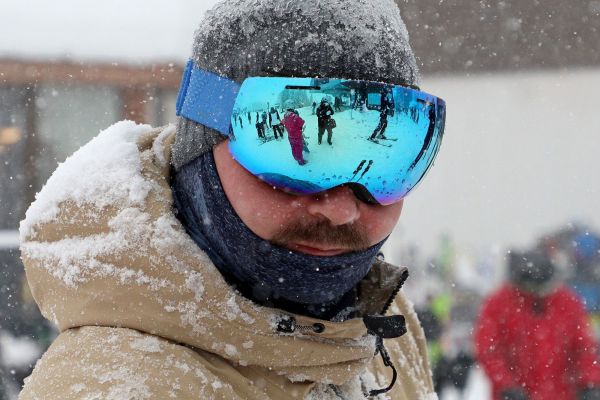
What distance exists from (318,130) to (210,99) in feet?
0.88

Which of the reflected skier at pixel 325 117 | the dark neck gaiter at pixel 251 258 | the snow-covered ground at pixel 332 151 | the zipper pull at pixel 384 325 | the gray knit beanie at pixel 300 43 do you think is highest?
the gray knit beanie at pixel 300 43

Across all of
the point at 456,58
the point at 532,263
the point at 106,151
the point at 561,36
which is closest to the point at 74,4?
the point at 456,58

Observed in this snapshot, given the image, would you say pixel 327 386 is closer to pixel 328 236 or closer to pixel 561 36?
pixel 328 236

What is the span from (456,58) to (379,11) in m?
15.2

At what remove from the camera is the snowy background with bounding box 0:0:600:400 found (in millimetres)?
15359

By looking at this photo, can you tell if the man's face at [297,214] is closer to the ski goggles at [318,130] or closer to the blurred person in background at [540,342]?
the ski goggles at [318,130]

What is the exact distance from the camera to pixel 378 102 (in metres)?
1.46

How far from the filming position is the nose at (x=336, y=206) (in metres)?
1.45

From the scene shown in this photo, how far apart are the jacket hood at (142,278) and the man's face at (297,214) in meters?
0.13

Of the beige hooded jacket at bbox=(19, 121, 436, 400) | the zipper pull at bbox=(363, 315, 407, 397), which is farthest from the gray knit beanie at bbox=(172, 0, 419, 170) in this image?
the zipper pull at bbox=(363, 315, 407, 397)

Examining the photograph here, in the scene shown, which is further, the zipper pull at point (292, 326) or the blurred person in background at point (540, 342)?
Result: the blurred person in background at point (540, 342)

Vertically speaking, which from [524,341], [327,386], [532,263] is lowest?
Answer: [524,341]

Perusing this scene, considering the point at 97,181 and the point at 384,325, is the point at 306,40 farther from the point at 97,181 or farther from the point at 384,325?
the point at 384,325

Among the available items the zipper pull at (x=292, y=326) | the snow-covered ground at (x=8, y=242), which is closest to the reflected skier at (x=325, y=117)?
the zipper pull at (x=292, y=326)
